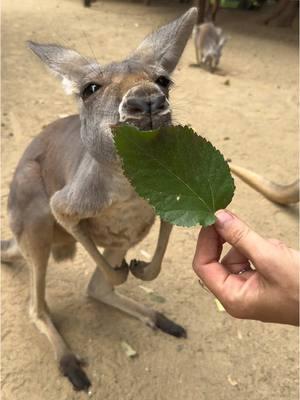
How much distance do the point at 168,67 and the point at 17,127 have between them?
2.32 m

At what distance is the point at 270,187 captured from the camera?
11.1 ft

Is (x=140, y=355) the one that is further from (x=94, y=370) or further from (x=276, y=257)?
(x=276, y=257)

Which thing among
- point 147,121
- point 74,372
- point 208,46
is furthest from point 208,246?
point 208,46

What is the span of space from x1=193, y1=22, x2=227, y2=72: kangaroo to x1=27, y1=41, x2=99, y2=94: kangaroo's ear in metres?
4.31

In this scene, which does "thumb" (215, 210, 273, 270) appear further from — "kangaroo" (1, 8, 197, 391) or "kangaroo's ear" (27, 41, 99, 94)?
"kangaroo's ear" (27, 41, 99, 94)

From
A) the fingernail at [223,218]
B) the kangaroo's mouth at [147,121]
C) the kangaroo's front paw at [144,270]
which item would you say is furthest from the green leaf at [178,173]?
the kangaroo's front paw at [144,270]

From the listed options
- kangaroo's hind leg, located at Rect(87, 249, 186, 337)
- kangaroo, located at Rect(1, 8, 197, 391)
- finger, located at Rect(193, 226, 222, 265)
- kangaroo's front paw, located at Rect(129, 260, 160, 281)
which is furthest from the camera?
kangaroo's hind leg, located at Rect(87, 249, 186, 337)

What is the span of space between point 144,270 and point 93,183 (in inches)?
18.2

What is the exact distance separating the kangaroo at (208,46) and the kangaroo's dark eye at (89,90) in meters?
4.49

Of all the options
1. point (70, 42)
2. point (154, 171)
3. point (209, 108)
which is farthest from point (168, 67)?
point (70, 42)

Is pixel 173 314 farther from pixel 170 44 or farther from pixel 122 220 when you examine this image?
pixel 170 44

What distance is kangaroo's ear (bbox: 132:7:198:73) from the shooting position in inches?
74.4

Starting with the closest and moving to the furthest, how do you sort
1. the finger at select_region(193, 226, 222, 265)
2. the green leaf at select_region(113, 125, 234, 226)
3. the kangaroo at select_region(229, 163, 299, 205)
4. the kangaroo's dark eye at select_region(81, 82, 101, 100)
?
the green leaf at select_region(113, 125, 234, 226)
the finger at select_region(193, 226, 222, 265)
the kangaroo's dark eye at select_region(81, 82, 101, 100)
the kangaroo at select_region(229, 163, 299, 205)

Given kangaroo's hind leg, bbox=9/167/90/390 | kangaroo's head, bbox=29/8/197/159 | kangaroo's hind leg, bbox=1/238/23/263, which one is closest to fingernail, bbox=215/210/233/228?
kangaroo's head, bbox=29/8/197/159
